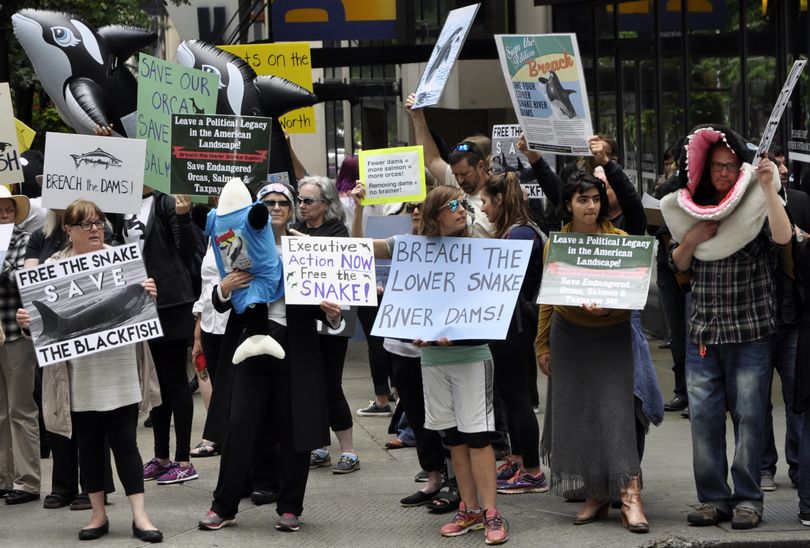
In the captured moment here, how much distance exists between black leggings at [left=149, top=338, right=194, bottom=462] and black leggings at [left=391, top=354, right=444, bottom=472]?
4.74 ft

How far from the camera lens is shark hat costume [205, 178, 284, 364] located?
6918 millimetres

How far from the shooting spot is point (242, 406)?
23.1 ft

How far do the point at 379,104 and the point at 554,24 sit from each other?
1026 centimetres

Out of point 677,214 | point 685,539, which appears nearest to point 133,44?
point 677,214

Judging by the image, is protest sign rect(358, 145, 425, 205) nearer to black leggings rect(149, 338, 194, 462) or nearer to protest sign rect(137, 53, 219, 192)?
protest sign rect(137, 53, 219, 192)

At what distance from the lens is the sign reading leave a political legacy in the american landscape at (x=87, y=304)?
22.8ft

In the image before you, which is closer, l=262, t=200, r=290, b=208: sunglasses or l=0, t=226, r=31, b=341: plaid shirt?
l=262, t=200, r=290, b=208: sunglasses

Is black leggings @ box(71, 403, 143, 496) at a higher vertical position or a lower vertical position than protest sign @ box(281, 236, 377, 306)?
lower

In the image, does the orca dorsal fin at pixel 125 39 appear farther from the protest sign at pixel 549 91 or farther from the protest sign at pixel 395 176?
the protest sign at pixel 549 91

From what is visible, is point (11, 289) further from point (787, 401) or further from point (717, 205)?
point (787, 401)

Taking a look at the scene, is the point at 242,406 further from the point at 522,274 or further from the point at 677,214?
the point at 677,214

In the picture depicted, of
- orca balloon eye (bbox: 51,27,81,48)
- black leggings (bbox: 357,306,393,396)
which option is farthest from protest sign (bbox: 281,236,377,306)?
orca balloon eye (bbox: 51,27,81,48)

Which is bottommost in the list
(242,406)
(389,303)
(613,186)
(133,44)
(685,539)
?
(685,539)

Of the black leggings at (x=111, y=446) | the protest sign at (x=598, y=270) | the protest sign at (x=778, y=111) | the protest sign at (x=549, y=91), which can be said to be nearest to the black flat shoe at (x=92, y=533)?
the black leggings at (x=111, y=446)
